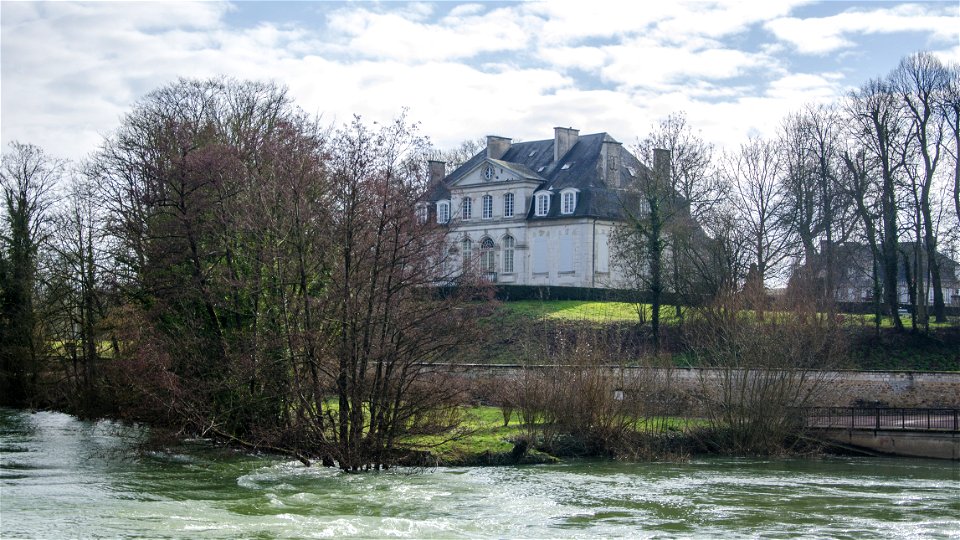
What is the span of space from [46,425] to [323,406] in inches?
465

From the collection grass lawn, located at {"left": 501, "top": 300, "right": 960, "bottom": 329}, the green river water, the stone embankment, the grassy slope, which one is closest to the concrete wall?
the green river water

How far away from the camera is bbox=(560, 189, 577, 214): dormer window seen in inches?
2244

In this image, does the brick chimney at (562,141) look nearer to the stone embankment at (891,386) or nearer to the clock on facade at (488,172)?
the clock on facade at (488,172)

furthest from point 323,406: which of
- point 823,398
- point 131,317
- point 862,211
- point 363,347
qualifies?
point 862,211

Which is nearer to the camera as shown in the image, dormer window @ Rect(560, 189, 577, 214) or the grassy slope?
the grassy slope

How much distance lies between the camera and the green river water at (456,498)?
16.9 meters

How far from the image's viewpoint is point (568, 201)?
57219 mm

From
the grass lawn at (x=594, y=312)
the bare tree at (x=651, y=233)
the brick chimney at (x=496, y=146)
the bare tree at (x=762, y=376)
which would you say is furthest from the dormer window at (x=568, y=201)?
the bare tree at (x=762, y=376)

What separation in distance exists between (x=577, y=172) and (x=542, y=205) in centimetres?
246

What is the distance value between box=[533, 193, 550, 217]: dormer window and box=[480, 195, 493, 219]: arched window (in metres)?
2.72

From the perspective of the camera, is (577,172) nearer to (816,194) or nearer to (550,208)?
(550,208)

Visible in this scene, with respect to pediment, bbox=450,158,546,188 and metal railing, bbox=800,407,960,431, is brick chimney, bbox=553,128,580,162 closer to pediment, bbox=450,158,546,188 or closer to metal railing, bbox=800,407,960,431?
pediment, bbox=450,158,546,188

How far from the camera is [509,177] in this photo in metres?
59.4

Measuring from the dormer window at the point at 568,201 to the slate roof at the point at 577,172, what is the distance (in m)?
0.21
